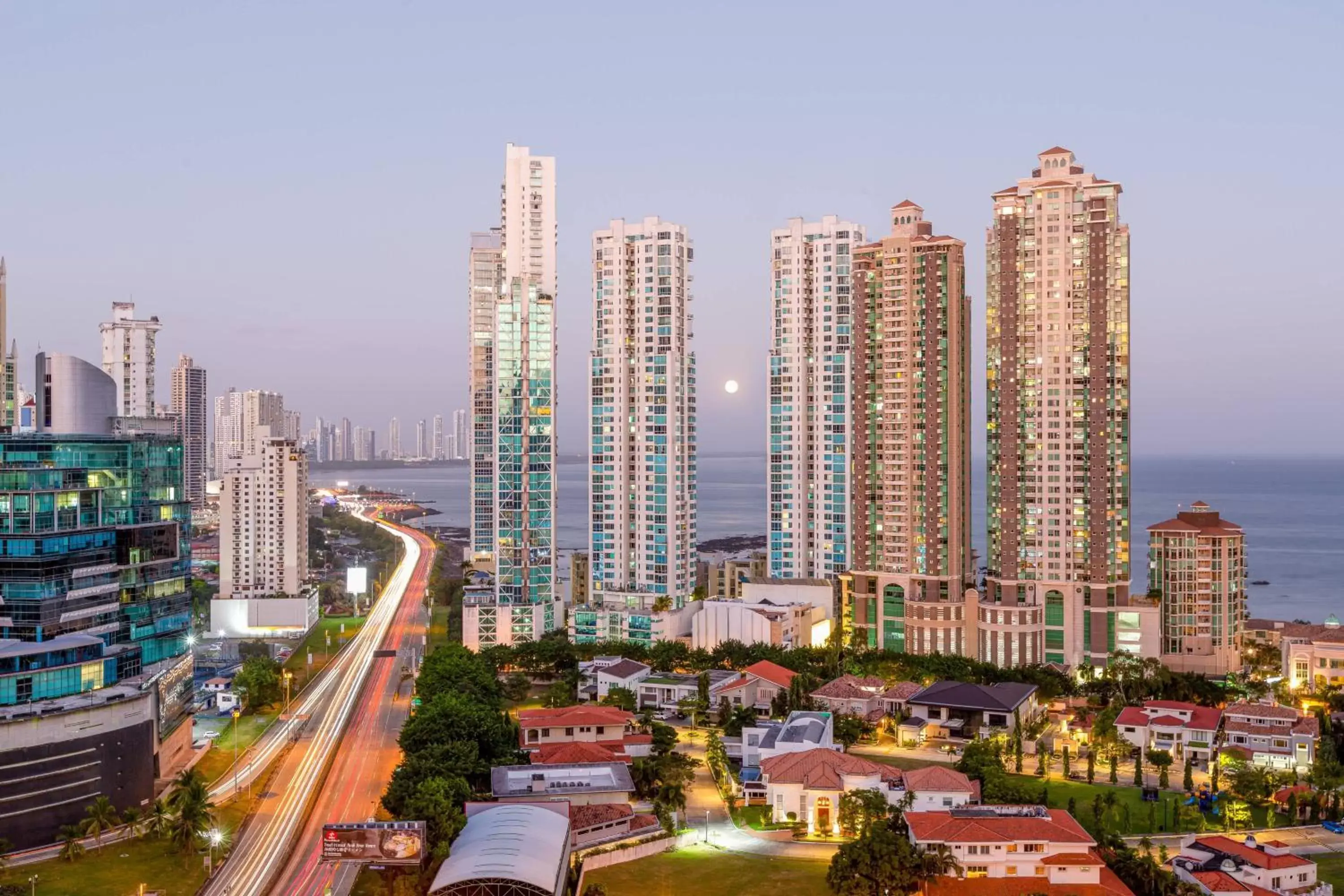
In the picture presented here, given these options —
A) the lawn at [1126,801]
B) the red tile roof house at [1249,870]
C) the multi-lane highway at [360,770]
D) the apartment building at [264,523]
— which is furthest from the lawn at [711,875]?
the apartment building at [264,523]

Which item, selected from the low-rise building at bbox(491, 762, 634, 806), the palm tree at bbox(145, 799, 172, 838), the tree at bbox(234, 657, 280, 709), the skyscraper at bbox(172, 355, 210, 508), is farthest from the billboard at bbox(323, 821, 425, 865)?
the skyscraper at bbox(172, 355, 210, 508)

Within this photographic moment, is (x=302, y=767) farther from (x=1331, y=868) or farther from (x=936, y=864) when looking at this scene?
(x=1331, y=868)

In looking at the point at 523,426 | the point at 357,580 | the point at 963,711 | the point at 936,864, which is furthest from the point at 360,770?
the point at 357,580

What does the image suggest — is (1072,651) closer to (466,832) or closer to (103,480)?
(466,832)

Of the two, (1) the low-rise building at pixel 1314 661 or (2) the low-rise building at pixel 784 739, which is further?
(1) the low-rise building at pixel 1314 661

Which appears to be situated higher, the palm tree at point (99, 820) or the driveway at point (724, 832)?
the palm tree at point (99, 820)

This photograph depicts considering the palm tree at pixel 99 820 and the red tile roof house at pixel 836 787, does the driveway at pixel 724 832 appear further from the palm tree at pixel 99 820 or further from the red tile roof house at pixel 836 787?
Answer: the palm tree at pixel 99 820

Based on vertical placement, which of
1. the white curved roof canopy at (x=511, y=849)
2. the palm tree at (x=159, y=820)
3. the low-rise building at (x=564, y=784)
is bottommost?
the palm tree at (x=159, y=820)

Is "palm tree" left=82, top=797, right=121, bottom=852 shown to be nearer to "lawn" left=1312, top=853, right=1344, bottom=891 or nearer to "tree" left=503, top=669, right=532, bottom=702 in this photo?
"tree" left=503, top=669, right=532, bottom=702

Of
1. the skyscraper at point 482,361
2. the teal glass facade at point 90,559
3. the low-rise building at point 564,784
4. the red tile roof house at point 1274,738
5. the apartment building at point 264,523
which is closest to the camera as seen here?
the low-rise building at point 564,784
